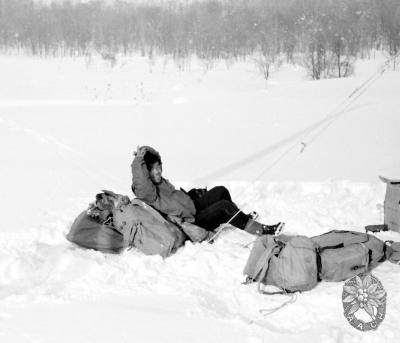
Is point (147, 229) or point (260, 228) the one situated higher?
point (147, 229)

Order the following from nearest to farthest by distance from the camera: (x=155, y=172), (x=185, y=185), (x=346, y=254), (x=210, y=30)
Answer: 1. (x=346, y=254)
2. (x=155, y=172)
3. (x=185, y=185)
4. (x=210, y=30)

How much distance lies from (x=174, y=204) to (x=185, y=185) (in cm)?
169

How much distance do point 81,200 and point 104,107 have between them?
616 centimetres

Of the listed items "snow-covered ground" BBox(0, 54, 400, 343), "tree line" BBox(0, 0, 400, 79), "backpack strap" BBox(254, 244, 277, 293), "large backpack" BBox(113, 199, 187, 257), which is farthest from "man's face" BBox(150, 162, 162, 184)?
"tree line" BBox(0, 0, 400, 79)

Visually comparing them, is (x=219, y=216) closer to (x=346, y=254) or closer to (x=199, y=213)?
(x=199, y=213)

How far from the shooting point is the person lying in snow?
4637 millimetres

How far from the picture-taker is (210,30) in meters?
27.7

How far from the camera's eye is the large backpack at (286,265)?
3.57m

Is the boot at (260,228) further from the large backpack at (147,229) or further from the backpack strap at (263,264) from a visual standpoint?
the backpack strap at (263,264)

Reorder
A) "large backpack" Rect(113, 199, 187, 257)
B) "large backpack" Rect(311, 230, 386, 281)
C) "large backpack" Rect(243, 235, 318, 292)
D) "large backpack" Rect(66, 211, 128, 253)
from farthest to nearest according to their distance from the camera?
"large backpack" Rect(66, 211, 128, 253), "large backpack" Rect(113, 199, 187, 257), "large backpack" Rect(311, 230, 386, 281), "large backpack" Rect(243, 235, 318, 292)

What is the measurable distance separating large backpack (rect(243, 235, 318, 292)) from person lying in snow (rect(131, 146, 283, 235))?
3.35 ft

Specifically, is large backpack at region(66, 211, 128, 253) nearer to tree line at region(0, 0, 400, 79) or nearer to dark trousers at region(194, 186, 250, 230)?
dark trousers at region(194, 186, 250, 230)

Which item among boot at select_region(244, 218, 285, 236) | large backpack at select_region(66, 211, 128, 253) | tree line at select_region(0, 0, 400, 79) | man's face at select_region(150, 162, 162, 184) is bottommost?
boot at select_region(244, 218, 285, 236)

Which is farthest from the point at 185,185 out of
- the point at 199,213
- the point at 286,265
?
the point at 286,265
